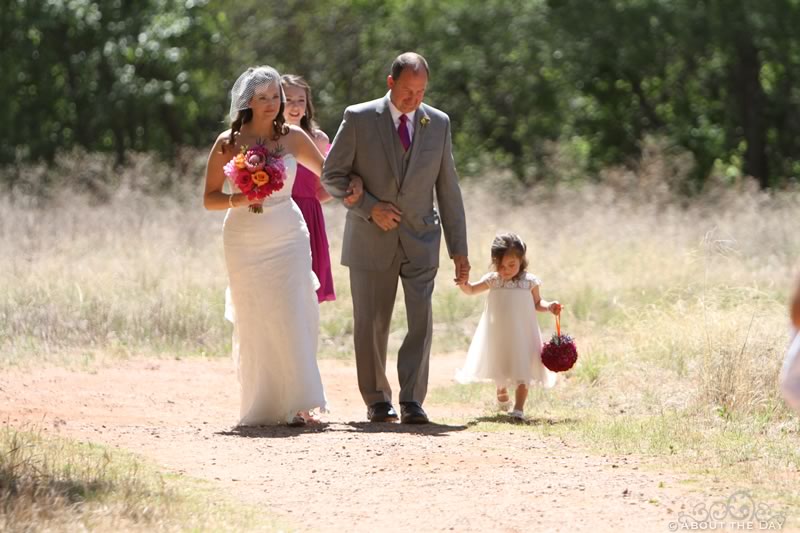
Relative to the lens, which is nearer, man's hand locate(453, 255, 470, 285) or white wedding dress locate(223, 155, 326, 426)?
white wedding dress locate(223, 155, 326, 426)

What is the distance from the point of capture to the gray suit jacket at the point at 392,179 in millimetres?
9156

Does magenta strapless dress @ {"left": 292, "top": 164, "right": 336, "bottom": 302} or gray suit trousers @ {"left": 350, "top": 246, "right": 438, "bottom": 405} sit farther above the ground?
magenta strapless dress @ {"left": 292, "top": 164, "right": 336, "bottom": 302}

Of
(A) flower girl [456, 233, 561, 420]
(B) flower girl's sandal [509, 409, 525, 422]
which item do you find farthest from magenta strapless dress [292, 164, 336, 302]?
(B) flower girl's sandal [509, 409, 525, 422]

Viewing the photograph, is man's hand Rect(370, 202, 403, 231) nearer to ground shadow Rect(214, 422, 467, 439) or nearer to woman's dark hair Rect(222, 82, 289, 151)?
woman's dark hair Rect(222, 82, 289, 151)

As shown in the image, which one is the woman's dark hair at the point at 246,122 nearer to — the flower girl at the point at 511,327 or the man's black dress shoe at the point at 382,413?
the flower girl at the point at 511,327

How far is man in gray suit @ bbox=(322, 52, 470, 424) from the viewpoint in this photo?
360 inches

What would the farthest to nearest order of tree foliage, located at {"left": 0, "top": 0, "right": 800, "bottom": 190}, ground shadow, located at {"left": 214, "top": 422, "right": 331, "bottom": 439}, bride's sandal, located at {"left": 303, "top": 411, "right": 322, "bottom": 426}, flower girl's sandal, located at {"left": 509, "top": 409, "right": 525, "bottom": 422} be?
tree foliage, located at {"left": 0, "top": 0, "right": 800, "bottom": 190}, flower girl's sandal, located at {"left": 509, "top": 409, "right": 525, "bottom": 422}, bride's sandal, located at {"left": 303, "top": 411, "right": 322, "bottom": 426}, ground shadow, located at {"left": 214, "top": 422, "right": 331, "bottom": 439}

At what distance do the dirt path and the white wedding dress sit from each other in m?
0.28

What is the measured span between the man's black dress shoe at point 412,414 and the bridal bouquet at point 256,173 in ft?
5.28

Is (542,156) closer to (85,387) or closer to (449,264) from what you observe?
(449,264)

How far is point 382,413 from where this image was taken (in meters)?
9.30

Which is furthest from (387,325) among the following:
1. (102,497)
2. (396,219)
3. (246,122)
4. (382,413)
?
(102,497)

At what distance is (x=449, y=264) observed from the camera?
17078 millimetres

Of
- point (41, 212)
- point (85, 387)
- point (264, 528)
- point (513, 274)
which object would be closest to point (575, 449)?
point (513, 274)
